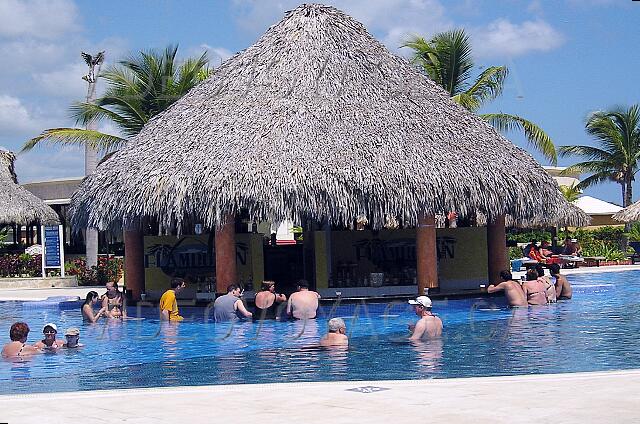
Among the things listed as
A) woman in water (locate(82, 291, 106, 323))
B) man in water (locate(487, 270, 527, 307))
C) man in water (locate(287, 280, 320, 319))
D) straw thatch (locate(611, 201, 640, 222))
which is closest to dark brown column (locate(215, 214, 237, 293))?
man in water (locate(287, 280, 320, 319))

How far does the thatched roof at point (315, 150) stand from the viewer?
16984 millimetres

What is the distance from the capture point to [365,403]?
7898mm

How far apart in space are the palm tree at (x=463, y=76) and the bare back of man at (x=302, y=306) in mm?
13742

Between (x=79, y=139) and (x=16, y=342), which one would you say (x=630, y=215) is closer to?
(x=79, y=139)

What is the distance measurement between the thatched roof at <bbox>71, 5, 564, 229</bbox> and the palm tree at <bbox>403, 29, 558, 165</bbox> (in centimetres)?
916

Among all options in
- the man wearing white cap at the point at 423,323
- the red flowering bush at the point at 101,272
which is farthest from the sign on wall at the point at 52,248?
the man wearing white cap at the point at 423,323

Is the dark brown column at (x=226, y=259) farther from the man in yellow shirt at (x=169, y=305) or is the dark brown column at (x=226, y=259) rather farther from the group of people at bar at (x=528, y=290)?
the group of people at bar at (x=528, y=290)

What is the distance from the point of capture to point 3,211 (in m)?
29.4

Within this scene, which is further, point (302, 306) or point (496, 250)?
point (496, 250)

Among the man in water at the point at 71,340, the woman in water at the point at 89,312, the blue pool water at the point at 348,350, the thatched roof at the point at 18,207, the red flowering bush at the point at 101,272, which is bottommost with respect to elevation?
the blue pool water at the point at 348,350

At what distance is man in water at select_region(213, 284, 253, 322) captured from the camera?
650 inches

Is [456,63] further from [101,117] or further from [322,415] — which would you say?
[322,415]

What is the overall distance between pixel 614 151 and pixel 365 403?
3640 cm

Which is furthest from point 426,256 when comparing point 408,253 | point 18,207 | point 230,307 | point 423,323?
point 18,207
